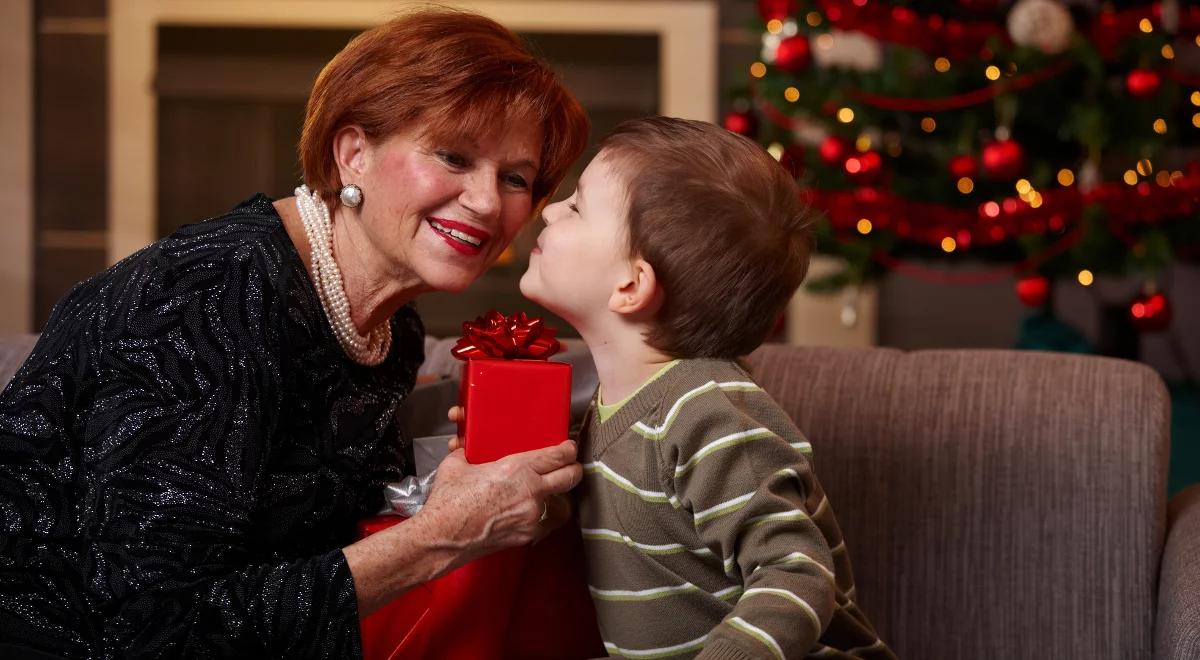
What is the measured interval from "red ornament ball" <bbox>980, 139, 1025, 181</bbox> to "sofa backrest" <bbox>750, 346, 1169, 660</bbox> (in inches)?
62.1

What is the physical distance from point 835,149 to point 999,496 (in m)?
1.89

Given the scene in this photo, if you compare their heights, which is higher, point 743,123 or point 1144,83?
point 1144,83

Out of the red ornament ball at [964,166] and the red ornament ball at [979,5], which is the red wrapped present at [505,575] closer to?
the red ornament ball at [964,166]

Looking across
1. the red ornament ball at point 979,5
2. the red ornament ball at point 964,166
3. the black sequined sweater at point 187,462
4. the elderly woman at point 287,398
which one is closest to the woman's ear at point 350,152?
the elderly woman at point 287,398

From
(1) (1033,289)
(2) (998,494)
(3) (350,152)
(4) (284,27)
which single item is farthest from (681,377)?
(4) (284,27)

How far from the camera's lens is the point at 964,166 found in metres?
3.48

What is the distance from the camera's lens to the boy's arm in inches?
47.6

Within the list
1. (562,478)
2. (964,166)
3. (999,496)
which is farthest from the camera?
(964,166)

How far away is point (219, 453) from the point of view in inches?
53.0

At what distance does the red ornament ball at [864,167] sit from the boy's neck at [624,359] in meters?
2.23

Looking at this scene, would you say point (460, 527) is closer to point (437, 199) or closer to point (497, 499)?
point (497, 499)

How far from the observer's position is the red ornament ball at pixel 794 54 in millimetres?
3580

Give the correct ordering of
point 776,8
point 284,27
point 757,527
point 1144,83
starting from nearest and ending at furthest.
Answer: point 757,527 → point 1144,83 → point 776,8 → point 284,27

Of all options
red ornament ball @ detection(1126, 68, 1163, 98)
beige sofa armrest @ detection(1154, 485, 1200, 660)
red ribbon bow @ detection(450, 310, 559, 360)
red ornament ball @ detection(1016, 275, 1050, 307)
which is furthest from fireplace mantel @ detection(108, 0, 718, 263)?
red ribbon bow @ detection(450, 310, 559, 360)
